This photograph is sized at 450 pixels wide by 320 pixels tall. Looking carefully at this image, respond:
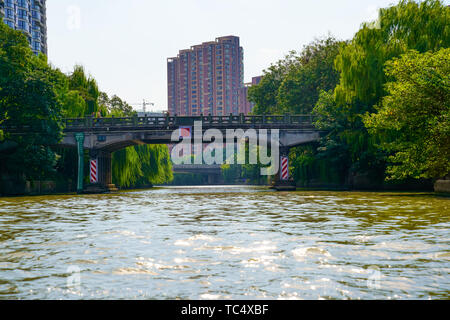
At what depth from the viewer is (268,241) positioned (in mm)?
8469

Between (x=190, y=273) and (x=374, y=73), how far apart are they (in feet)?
93.3

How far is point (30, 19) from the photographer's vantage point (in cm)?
9200

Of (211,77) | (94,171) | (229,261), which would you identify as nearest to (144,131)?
(94,171)

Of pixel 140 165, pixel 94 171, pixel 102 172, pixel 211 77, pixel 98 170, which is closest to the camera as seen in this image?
pixel 94 171

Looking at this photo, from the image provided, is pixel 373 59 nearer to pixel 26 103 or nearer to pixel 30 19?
pixel 26 103

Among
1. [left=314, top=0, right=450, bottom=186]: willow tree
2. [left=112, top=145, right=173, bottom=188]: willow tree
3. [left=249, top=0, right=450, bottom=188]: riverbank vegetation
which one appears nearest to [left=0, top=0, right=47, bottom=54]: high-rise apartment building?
[left=112, top=145, right=173, bottom=188]: willow tree

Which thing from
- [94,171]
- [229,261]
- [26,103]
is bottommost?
[94,171]

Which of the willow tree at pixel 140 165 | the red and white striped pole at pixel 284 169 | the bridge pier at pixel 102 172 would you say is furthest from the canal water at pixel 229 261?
the willow tree at pixel 140 165

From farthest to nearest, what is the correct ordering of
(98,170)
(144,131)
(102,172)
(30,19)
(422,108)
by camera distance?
(30,19)
(102,172)
(98,170)
(144,131)
(422,108)

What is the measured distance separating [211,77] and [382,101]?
509 ft

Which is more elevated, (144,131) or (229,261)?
(144,131)

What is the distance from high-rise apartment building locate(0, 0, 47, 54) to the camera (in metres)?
80.6

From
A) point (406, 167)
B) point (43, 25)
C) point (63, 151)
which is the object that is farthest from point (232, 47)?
point (406, 167)

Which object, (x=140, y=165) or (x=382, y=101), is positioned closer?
(x=382, y=101)
